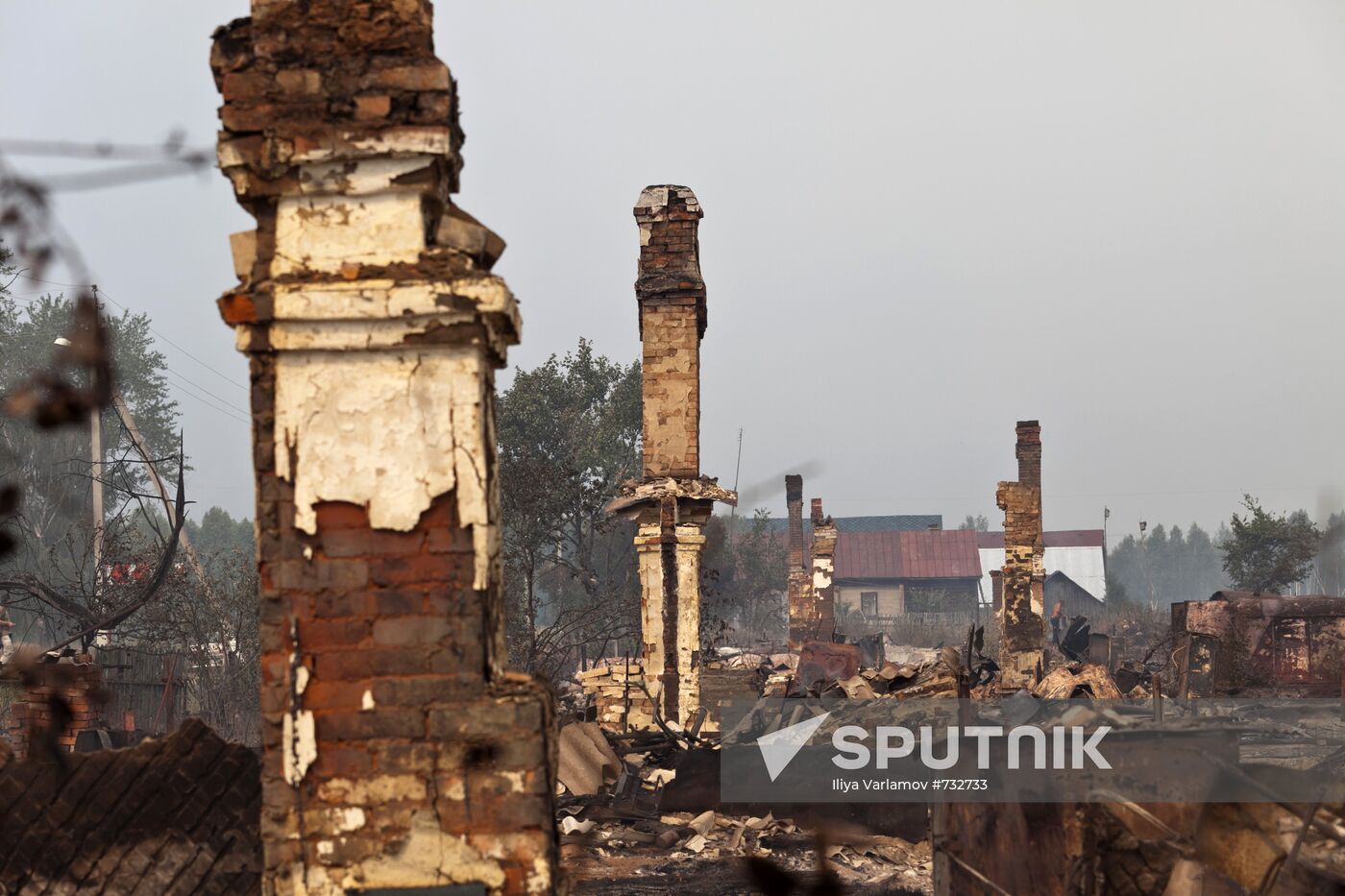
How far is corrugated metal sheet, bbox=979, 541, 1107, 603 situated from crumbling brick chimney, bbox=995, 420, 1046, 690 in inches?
1702

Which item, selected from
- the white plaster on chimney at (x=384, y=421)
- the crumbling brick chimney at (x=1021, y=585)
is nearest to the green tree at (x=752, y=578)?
the crumbling brick chimney at (x=1021, y=585)

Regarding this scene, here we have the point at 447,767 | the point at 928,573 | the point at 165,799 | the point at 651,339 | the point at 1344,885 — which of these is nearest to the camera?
the point at 447,767

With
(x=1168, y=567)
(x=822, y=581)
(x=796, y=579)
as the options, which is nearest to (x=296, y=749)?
(x=822, y=581)

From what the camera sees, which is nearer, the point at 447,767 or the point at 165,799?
the point at 447,767

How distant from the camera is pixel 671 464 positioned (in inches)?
523

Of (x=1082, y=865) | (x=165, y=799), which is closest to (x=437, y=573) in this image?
(x=165, y=799)

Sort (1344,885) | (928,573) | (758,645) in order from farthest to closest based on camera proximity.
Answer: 1. (928,573)
2. (758,645)
3. (1344,885)

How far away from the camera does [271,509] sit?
327 centimetres

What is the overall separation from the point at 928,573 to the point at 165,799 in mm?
59501

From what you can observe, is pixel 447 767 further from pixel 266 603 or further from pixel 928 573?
pixel 928 573

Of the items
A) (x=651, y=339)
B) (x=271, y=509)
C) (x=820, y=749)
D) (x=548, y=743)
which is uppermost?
(x=651, y=339)

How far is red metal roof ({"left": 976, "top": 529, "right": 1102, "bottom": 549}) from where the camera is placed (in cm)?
6744

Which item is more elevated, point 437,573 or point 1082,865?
point 437,573

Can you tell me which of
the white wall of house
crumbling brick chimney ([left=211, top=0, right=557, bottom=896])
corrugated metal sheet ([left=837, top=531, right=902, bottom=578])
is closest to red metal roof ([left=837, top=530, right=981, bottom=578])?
corrugated metal sheet ([left=837, top=531, right=902, bottom=578])
